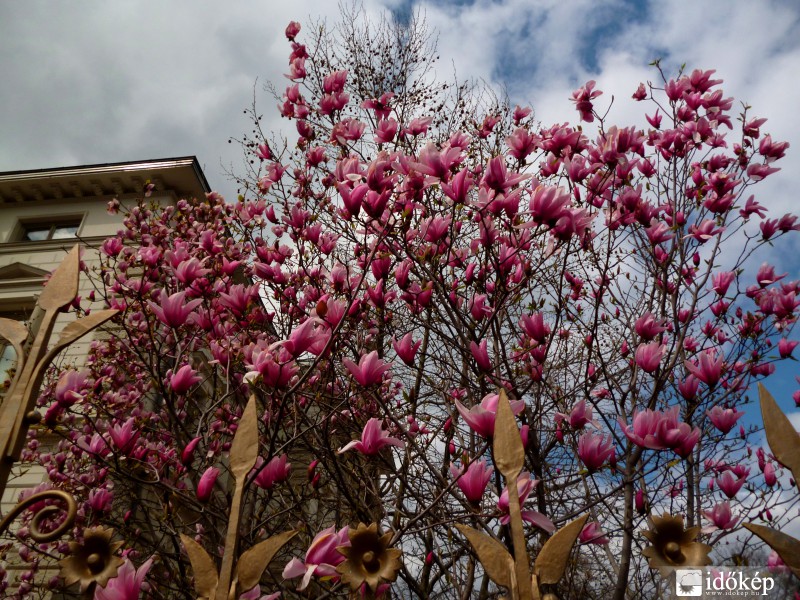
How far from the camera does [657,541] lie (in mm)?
932

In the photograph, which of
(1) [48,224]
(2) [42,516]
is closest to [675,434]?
(2) [42,516]

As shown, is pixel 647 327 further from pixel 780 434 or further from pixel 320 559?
pixel 320 559

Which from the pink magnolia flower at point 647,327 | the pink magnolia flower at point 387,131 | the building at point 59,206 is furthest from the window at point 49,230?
the pink magnolia flower at point 647,327

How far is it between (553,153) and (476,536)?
88.0 inches

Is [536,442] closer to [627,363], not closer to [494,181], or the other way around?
[627,363]

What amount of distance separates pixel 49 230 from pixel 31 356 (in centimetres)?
1277

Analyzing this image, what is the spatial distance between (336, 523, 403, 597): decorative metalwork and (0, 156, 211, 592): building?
10.6m

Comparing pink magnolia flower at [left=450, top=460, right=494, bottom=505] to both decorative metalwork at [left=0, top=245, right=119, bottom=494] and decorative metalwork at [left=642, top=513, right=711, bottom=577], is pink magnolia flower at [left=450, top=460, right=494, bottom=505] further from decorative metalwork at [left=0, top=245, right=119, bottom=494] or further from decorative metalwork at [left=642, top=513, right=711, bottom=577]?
decorative metalwork at [left=0, top=245, right=119, bottom=494]

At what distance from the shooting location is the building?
10109 mm

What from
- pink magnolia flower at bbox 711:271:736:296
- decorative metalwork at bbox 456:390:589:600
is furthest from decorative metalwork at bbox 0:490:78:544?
pink magnolia flower at bbox 711:271:736:296

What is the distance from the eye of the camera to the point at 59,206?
11391 millimetres

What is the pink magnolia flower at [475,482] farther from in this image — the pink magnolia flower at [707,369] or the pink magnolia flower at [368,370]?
the pink magnolia flower at [707,369]

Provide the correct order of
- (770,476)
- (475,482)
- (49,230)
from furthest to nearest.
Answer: (49,230)
(770,476)
(475,482)

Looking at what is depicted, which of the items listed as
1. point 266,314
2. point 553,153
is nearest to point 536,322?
point 553,153
